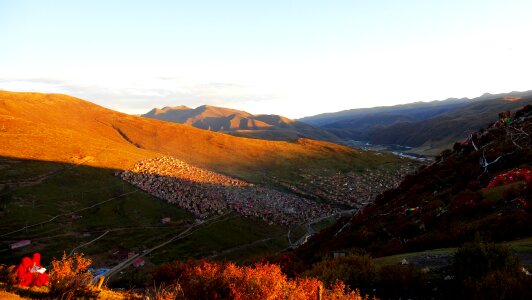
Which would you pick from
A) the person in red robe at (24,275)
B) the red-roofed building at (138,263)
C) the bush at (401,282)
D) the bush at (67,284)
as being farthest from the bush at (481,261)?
the red-roofed building at (138,263)

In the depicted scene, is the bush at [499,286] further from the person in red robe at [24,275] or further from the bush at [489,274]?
the person in red robe at [24,275]

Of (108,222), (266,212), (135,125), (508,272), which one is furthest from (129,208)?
(135,125)

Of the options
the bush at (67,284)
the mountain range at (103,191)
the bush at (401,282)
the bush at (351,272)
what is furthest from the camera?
the mountain range at (103,191)

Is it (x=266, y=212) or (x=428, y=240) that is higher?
(x=428, y=240)

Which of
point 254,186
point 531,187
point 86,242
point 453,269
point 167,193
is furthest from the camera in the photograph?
point 254,186

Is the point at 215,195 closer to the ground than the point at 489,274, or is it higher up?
closer to the ground

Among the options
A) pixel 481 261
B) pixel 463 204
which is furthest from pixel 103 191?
pixel 481 261

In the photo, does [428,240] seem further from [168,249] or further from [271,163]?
[271,163]

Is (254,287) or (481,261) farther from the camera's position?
(481,261)

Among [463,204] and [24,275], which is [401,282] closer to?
[463,204]
